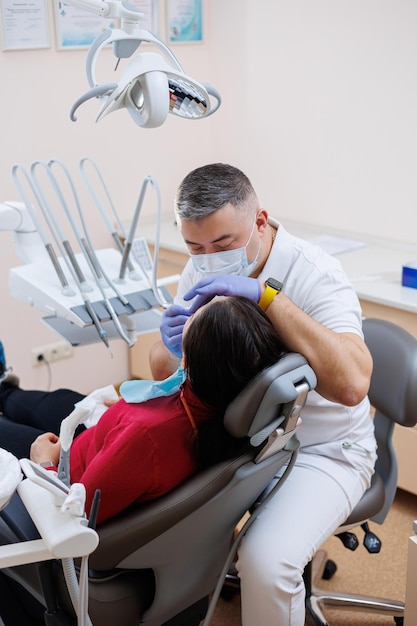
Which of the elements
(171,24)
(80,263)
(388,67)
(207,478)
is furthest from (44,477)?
(171,24)

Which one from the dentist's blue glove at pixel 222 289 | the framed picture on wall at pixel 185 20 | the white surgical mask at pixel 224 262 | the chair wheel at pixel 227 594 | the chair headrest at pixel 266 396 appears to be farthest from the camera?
the framed picture on wall at pixel 185 20

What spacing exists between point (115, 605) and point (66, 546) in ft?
0.95

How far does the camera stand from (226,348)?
1.24m

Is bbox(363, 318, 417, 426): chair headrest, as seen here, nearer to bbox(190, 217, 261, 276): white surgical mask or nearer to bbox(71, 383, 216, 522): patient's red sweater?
bbox(190, 217, 261, 276): white surgical mask

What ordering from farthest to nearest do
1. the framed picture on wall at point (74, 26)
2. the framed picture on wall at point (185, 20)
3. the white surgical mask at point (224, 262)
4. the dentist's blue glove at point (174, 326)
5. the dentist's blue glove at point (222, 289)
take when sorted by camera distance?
the framed picture on wall at point (185, 20)
the framed picture on wall at point (74, 26)
the white surgical mask at point (224, 262)
the dentist's blue glove at point (174, 326)
the dentist's blue glove at point (222, 289)

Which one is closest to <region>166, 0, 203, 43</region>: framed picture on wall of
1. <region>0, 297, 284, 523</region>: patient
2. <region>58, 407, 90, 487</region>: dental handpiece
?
<region>0, 297, 284, 523</region>: patient

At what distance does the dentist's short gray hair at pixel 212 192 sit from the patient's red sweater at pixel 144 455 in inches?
17.0

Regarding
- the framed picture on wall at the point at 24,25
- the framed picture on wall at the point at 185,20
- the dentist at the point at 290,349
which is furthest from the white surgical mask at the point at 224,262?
the framed picture on wall at the point at 185,20

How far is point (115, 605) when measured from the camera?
133 centimetres

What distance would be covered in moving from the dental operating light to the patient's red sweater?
Answer: 0.55 meters

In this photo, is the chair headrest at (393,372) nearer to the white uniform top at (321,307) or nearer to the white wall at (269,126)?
the white uniform top at (321,307)

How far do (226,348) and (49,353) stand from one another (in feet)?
6.31

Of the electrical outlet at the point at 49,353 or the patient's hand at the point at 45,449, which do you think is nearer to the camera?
the patient's hand at the point at 45,449

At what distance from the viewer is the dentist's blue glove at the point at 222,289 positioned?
1352mm
